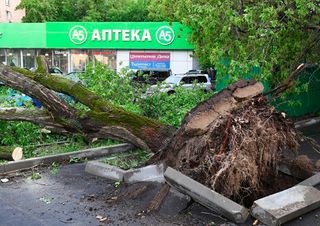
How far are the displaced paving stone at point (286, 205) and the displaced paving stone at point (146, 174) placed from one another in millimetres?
1650

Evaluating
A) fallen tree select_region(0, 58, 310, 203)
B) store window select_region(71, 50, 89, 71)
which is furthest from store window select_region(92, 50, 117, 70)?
fallen tree select_region(0, 58, 310, 203)

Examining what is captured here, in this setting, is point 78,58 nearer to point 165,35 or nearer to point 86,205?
point 165,35

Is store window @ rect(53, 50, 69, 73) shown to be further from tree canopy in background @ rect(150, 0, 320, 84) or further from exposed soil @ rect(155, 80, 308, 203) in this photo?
exposed soil @ rect(155, 80, 308, 203)

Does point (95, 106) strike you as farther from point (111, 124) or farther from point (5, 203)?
point (5, 203)

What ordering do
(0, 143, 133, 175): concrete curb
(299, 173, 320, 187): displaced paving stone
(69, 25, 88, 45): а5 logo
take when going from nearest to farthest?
(299, 173, 320, 187): displaced paving stone, (0, 143, 133, 175): concrete curb, (69, 25, 88, 45): а5 logo

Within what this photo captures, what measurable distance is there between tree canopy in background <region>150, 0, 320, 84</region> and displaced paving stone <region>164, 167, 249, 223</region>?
3.55 meters

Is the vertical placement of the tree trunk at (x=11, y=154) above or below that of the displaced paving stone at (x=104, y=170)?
above

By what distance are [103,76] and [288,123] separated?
5864 millimetres

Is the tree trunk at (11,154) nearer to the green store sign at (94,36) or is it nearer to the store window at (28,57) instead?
the green store sign at (94,36)

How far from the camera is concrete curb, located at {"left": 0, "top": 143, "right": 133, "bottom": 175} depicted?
734cm

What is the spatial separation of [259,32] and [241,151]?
364 cm

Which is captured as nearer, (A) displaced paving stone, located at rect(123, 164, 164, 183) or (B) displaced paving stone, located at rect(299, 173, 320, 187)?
(B) displaced paving stone, located at rect(299, 173, 320, 187)

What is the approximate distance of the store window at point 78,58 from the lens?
36.7m

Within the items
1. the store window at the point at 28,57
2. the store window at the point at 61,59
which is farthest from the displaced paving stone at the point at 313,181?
the store window at the point at 28,57
